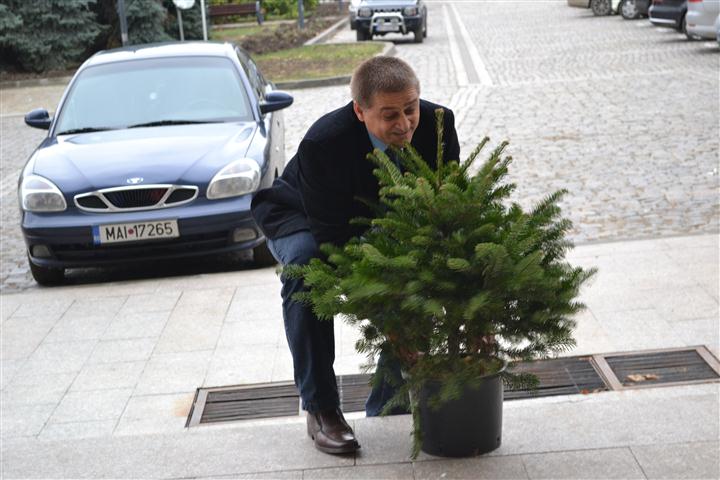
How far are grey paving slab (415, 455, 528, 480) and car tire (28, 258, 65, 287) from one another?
5.04 m

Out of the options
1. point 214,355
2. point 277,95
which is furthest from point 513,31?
point 214,355

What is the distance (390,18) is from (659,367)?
25.4m

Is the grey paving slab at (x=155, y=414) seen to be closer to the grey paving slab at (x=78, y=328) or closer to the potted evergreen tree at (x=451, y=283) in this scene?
the grey paving slab at (x=78, y=328)

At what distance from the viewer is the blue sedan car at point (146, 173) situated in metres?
8.18

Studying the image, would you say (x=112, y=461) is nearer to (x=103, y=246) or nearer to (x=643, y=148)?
Result: (x=103, y=246)

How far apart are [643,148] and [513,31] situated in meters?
19.9

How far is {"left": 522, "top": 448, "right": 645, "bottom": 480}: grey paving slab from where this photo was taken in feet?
13.2

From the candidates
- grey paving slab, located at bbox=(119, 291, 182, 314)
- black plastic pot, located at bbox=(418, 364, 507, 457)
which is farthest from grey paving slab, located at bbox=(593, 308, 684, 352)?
grey paving slab, located at bbox=(119, 291, 182, 314)

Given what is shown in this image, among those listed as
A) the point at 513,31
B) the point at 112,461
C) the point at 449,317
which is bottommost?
the point at 513,31

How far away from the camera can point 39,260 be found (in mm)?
8344

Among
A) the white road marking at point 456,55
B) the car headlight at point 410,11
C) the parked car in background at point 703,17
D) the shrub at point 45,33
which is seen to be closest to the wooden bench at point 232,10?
the white road marking at point 456,55

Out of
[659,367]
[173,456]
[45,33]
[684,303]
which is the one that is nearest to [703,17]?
[45,33]

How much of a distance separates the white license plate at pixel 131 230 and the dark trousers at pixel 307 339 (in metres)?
3.87

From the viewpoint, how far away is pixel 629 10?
32.3 m
